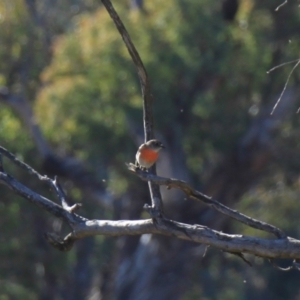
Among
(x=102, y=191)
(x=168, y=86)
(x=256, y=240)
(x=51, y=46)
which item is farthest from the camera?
(x=51, y=46)

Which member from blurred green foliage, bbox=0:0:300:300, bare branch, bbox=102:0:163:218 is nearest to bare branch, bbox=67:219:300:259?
bare branch, bbox=102:0:163:218

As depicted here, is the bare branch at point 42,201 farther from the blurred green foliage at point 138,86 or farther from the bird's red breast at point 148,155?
the blurred green foliage at point 138,86

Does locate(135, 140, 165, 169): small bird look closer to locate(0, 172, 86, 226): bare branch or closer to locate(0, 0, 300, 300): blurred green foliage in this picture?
locate(0, 172, 86, 226): bare branch

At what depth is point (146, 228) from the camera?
6066 millimetres

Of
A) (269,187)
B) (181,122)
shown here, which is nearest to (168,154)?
(181,122)

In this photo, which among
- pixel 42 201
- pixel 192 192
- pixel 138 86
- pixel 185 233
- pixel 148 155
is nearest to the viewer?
pixel 185 233

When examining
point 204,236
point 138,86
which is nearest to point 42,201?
point 204,236

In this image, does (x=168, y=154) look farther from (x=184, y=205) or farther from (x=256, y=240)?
(x=256, y=240)

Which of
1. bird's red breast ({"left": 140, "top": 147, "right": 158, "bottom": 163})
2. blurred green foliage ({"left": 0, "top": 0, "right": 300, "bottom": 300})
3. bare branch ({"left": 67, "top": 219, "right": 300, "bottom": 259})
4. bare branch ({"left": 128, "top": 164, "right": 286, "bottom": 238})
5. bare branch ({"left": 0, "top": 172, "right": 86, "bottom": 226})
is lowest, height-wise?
bare branch ({"left": 67, "top": 219, "right": 300, "bottom": 259})

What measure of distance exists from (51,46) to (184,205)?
653 centimetres

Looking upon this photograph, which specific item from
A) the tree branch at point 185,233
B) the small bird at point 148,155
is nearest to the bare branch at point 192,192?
the tree branch at point 185,233

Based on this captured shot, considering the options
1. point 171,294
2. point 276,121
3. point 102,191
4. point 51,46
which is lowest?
point 171,294

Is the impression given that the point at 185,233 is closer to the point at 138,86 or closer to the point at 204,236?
the point at 204,236

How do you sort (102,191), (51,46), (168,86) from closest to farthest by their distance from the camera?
1. (168,86)
2. (102,191)
3. (51,46)
